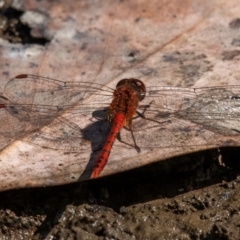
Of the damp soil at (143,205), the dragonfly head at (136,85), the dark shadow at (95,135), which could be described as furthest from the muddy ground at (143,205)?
the dragonfly head at (136,85)

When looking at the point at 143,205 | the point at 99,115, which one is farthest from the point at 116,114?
the point at 143,205

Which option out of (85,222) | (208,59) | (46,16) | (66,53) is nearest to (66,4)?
(46,16)

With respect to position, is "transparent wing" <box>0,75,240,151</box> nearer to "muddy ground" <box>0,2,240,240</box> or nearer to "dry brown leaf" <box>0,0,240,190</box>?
"dry brown leaf" <box>0,0,240,190</box>

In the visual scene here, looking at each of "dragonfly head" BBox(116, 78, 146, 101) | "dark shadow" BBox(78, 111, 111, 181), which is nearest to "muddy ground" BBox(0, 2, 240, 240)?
"dark shadow" BBox(78, 111, 111, 181)

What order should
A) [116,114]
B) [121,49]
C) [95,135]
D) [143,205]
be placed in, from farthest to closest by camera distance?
[121,49], [116,114], [95,135], [143,205]

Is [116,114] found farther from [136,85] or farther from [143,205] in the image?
[143,205]

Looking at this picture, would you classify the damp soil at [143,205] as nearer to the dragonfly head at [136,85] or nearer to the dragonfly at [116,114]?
the dragonfly at [116,114]
